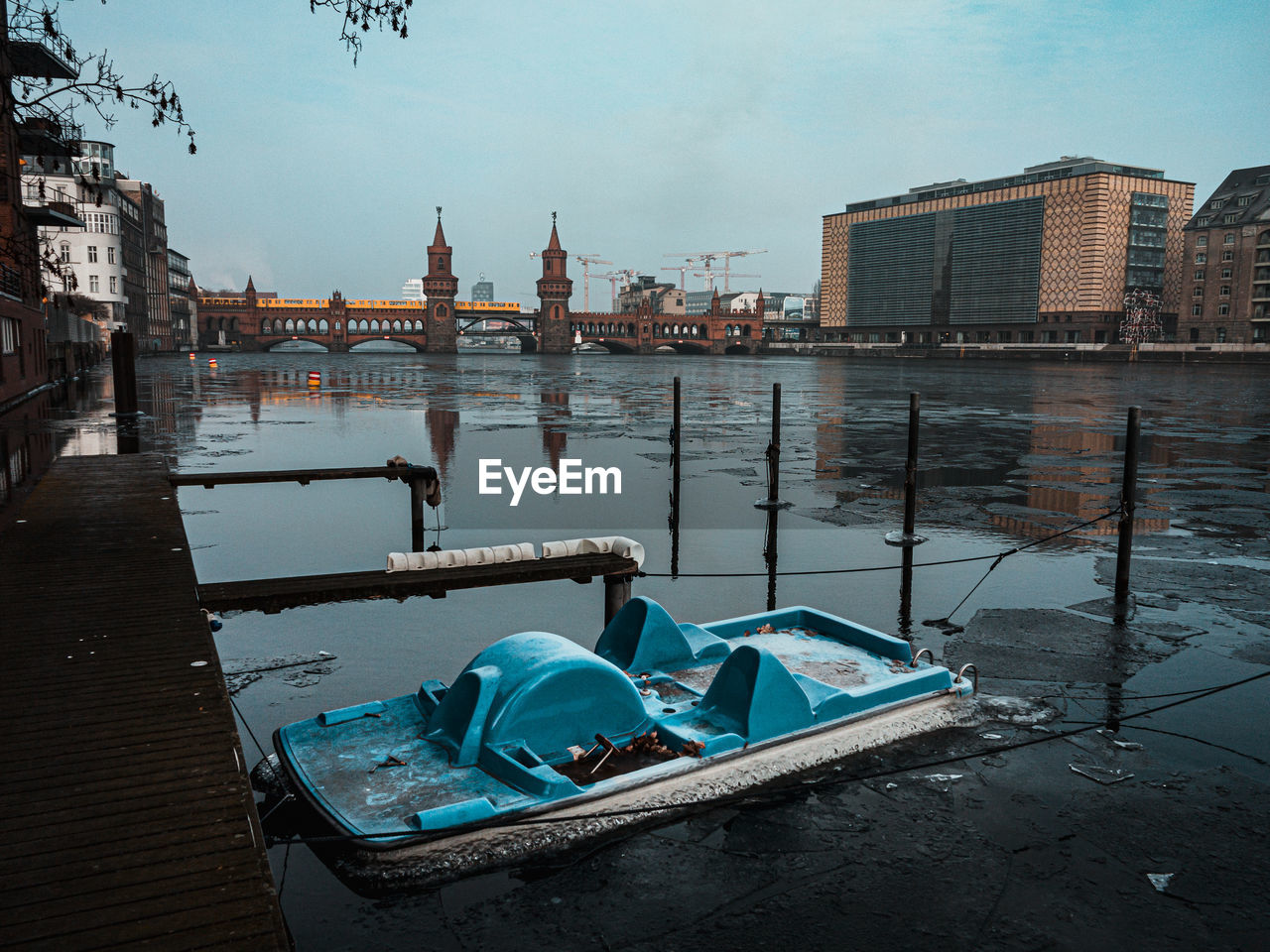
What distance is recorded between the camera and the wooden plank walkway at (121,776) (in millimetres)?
3926

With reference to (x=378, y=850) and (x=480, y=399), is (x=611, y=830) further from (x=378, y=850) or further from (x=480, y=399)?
(x=480, y=399)

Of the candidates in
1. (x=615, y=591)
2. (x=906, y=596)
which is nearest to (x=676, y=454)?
(x=906, y=596)

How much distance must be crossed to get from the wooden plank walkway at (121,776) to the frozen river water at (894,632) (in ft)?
4.56

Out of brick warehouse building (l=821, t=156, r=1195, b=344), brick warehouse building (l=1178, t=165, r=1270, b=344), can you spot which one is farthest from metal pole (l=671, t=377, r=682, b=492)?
brick warehouse building (l=821, t=156, r=1195, b=344)

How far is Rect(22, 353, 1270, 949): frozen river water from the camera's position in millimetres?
6004

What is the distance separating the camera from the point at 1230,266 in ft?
413

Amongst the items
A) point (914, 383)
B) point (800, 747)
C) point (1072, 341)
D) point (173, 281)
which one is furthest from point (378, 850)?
point (173, 281)

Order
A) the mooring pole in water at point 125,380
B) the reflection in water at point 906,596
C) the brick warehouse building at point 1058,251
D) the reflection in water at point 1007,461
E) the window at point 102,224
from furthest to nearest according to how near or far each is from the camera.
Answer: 1. the brick warehouse building at point 1058,251
2. the window at point 102,224
3. the mooring pole in water at point 125,380
4. the reflection in water at point 1007,461
5. the reflection in water at point 906,596

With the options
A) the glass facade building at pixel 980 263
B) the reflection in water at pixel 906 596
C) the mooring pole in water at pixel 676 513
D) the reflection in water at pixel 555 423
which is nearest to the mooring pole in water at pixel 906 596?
the reflection in water at pixel 906 596

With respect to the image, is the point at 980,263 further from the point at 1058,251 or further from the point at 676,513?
the point at 676,513

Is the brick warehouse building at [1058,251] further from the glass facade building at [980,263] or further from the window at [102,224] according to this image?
the window at [102,224]

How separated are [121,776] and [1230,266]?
148045 mm

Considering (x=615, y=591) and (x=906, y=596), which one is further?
(x=906, y=596)

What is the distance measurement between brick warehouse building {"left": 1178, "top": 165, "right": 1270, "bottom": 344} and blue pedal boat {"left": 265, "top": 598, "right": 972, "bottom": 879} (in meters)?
137
